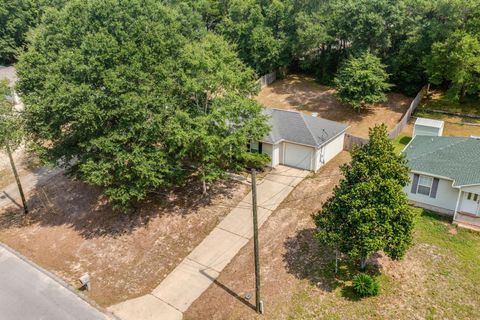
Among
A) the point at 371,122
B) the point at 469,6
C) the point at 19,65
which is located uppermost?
the point at 469,6

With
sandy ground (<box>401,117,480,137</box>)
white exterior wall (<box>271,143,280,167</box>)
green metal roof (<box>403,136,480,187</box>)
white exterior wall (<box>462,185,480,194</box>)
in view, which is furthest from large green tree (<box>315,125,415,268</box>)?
sandy ground (<box>401,117,480,137</box>)

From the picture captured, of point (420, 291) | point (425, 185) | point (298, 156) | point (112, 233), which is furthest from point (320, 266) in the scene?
point (112, 233)

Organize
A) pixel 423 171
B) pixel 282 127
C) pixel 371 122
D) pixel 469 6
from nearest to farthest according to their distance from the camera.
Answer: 1. pixel 423 171
2. pixel 282 127
3. pixel 469 6
4. pixel 371 122

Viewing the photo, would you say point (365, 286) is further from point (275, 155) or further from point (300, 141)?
point (275, 155)

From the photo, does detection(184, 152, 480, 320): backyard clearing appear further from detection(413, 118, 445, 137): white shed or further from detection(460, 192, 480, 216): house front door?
detection(413, 118, 445, 137): white shed

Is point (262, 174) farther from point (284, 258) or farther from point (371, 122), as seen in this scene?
point (371, 122)

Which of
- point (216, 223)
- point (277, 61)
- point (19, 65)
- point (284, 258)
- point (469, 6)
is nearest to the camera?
point (284, 258)

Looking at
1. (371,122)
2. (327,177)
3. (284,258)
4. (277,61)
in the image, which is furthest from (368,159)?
(277,61)
